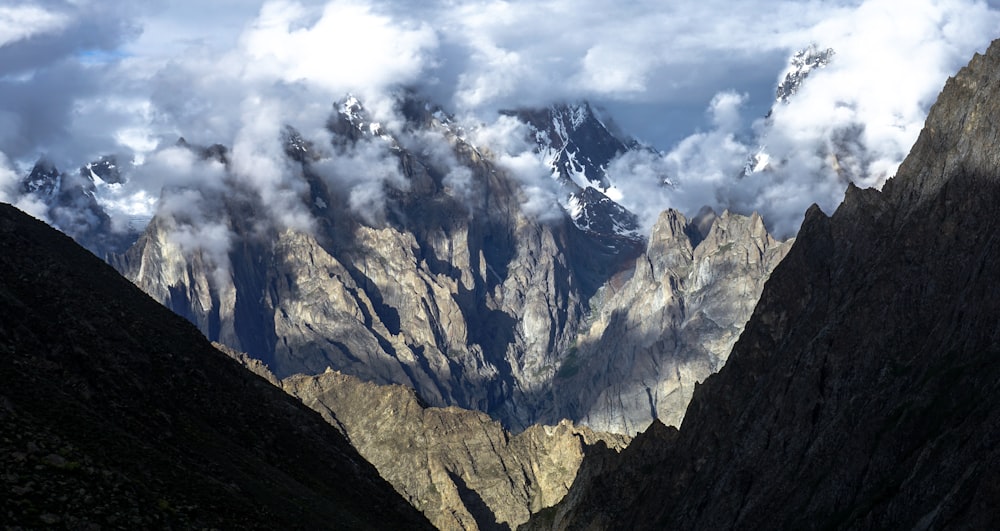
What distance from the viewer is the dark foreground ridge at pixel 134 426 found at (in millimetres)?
50938

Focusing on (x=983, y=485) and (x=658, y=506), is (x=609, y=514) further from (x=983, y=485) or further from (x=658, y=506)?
(x=983, y=485)

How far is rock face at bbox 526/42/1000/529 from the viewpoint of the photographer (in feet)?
319

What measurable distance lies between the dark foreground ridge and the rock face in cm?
4285

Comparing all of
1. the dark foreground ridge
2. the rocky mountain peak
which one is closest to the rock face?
the rocky mountain peak

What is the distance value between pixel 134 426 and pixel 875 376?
83671 millimetres

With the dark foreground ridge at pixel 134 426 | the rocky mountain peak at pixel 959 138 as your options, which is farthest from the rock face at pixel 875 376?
the dark foreground ridge at pixel 134 426

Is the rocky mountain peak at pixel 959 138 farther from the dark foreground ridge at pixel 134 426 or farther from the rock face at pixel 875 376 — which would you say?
the dark foreground ridge at pixel 134 426

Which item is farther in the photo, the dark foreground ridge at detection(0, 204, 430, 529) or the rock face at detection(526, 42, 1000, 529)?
the rock face at detection(526, 42, 1000, 529)

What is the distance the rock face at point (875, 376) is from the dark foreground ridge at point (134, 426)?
42.8 metres

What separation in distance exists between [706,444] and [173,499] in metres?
122

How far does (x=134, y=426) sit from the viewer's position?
253ft

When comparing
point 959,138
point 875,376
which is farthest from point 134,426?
point 959,138

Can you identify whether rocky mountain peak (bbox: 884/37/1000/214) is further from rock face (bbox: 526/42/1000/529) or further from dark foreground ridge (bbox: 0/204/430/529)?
dark foreground ridge (bbox: 0/204/430/529)

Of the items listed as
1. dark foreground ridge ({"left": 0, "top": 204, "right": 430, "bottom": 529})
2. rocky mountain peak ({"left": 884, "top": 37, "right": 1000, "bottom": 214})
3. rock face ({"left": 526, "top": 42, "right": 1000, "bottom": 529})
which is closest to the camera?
dark foreground ridge ({"left": 0, "top": 204, "right": 430, "bottom": 529})
